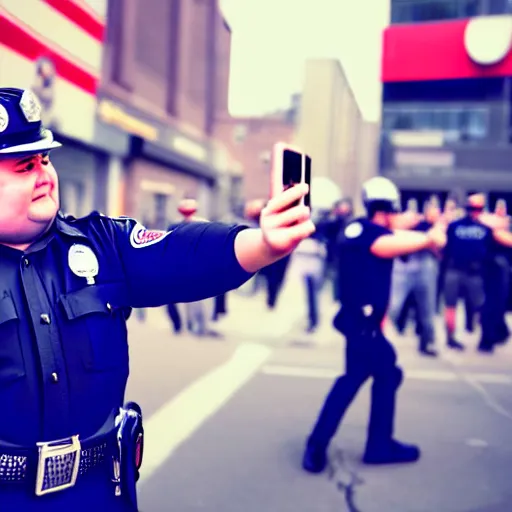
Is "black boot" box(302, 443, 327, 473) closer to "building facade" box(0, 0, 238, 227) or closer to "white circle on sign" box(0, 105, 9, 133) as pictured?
"building facade" box(0, 0, 238, 227)

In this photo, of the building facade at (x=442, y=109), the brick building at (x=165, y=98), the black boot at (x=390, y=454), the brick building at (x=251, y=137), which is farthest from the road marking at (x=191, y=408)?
the brick building at (x=251, y=137)

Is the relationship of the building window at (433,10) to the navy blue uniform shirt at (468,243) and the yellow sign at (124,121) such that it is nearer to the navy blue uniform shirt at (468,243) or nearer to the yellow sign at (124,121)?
the navy blue uniform shirt at (468,243)

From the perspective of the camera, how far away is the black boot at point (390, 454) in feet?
12.6

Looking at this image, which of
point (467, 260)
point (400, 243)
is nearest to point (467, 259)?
point (467, 260)

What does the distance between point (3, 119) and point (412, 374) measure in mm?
5119

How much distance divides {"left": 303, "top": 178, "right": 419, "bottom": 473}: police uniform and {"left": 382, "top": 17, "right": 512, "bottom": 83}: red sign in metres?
4.91

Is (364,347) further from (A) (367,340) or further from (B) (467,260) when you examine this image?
(B) (467,260)

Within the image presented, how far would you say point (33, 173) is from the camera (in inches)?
66.7

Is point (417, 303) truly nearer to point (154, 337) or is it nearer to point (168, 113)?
point (154, 337)

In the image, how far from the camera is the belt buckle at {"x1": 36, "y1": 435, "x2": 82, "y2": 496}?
166 centimetres

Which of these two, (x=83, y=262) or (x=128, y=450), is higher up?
(x=83, y=262)

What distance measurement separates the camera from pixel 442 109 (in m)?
11.3

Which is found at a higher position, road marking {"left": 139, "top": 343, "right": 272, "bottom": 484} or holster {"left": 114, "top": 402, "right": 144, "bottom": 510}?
holster {"left": 114, "top": 402, "right": 144, "bottom": 510}

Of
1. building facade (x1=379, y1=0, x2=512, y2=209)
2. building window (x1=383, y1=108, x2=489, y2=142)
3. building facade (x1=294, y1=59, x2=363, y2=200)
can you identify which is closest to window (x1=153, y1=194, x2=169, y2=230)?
building facade (x1=294, y1=59, x2=363, y2=200)
